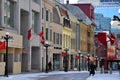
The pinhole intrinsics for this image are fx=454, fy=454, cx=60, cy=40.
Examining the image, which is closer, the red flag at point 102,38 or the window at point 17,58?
the window at point 17,58

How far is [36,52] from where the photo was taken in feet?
236

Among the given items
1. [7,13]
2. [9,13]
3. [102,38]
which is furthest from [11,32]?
[102,38]

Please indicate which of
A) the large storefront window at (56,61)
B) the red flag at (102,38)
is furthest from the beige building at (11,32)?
the large storefront window at (56,61)

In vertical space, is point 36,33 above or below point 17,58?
above

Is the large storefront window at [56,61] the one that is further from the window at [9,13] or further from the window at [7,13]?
the window at [7,13]

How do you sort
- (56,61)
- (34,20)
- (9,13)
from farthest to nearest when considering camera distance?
1. (56,61)
2. (34,20)
3. (9,13)

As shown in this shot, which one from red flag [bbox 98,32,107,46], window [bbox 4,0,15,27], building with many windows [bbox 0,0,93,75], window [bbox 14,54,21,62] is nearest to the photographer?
window [bbox 4,0,15,27]

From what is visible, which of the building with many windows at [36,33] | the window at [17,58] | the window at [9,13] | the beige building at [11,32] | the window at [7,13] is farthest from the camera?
the window at [17,58]

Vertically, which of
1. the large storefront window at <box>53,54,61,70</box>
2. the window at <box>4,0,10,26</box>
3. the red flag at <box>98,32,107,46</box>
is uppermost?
the window at <box>4,0,10,26</box>

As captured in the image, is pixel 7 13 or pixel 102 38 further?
pixel 102 38

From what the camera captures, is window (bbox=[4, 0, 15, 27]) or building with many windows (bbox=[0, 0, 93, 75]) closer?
window (bbox=[4, 0, 15, 27])

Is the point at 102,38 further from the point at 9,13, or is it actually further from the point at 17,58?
the point at 9,13

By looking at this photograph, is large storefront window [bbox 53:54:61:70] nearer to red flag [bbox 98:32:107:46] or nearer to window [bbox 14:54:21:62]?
window [bbox 14:54:21:62]

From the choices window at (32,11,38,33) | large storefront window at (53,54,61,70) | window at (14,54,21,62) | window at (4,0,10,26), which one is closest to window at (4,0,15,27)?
window at (4,0,10,26)
